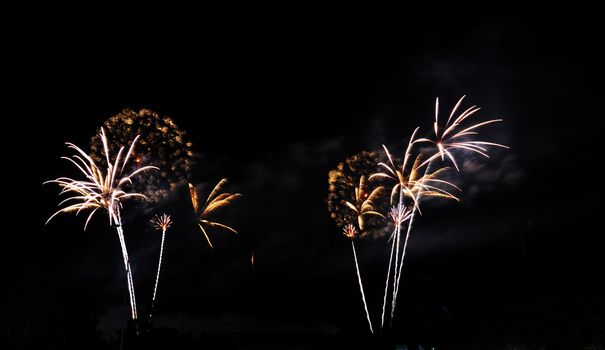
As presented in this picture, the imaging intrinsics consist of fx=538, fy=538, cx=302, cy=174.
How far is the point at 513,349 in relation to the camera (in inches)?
1875

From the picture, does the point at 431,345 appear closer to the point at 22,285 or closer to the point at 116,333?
the point at 116,333

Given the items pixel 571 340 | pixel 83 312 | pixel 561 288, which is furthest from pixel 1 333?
pixel 561 288

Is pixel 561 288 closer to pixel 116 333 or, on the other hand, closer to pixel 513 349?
pixel 513 349

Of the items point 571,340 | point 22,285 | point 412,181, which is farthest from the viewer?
point 22,285

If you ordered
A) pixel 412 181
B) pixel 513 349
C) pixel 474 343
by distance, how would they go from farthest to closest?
pixel 474 343 < pixel 513 349 < pixel 412 181

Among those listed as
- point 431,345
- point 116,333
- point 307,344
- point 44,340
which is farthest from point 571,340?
point 44,340

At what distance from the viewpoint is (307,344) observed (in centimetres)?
7919

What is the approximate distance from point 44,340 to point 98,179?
1790 inches

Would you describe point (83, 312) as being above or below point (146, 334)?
above

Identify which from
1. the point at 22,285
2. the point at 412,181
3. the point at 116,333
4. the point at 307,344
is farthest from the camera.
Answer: the point at 307,344

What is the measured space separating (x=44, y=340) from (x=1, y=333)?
587 centimetres

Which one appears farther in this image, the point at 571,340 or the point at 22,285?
the point at 22,285

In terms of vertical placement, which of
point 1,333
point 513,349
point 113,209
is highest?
point 113,209

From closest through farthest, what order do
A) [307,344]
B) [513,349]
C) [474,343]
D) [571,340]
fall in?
[571,340] < [513,349] < [474,343] < [307,344]
